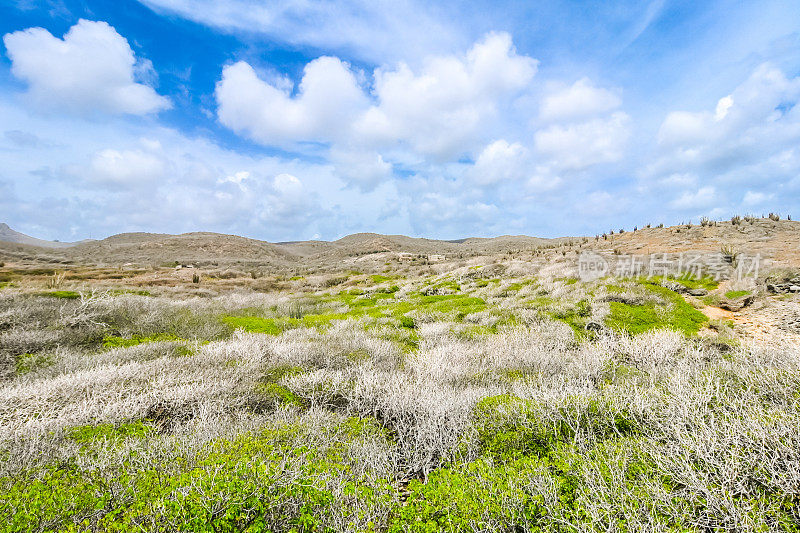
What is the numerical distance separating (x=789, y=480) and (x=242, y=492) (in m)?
4.80

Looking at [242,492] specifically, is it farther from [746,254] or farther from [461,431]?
[746,254]

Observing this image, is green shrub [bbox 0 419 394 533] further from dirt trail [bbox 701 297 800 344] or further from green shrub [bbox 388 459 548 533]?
dirt trail [bbox 701 297 800 344]

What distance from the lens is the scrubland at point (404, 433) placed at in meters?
2.98

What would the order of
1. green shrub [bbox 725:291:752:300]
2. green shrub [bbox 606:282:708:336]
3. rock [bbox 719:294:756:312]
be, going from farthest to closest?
green shrub [bbox 725:291:752:300] < rock [bbox 719:294:756:312] < green shrub [bbox 606:282:708:336]

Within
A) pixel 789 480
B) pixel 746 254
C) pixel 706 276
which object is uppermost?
pixel 746 254

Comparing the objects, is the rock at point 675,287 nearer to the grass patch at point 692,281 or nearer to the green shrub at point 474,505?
the grass patch at point 692,281

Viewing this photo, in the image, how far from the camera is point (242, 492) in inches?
121

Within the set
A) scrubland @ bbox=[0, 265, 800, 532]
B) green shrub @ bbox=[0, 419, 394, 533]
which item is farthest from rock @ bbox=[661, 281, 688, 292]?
green shrub @ bbox=[0, 419, 394, 533]

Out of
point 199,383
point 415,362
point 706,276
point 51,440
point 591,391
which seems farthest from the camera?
point 706,276

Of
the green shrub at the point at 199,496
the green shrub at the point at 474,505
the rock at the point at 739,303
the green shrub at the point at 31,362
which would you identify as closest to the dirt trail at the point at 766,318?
the rock at the point at 739,303

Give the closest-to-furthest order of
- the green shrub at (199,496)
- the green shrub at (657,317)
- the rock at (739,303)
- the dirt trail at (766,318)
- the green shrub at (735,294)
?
the green shrub at (199,496), the dirt trail at (766,318), the green shrub at (657,317), the rock at (739,303), the green shrub at (735,294)

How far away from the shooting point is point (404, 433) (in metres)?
5.11

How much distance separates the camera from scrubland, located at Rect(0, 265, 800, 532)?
2.98 m

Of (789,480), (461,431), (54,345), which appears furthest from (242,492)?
(54,345)
